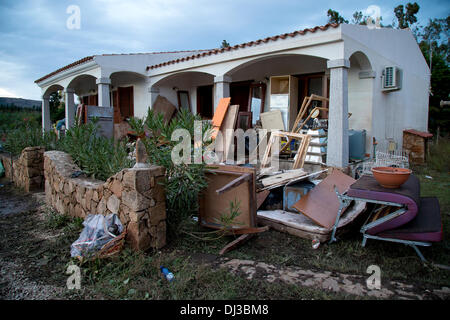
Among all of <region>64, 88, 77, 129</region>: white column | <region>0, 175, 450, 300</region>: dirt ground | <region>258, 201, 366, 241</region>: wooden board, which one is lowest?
<region>0, 175, 450, 300</region>: dirt ground

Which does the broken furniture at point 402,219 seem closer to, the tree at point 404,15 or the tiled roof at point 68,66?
the tiled roof at point 68,66

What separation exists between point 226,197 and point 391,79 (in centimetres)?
671

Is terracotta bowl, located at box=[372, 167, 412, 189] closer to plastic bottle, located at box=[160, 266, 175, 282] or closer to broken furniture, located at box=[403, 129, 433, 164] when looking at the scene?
plastic bottle, located at box=[160, 266, 175, 282]

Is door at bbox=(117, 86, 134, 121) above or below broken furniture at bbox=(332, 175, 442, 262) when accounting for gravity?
above

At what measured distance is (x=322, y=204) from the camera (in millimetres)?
4039

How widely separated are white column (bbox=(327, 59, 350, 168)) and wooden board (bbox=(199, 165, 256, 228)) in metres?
3.55

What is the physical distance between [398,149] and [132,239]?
Result: 9.53 metres

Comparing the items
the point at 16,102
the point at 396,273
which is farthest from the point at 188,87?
the point at 16,102

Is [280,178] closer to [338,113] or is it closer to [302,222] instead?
[302,222]

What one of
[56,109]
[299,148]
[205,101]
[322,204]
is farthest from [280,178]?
[56,109]

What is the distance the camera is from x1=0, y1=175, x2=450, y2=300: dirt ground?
2.44 meters

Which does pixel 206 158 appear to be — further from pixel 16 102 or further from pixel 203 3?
pixel 16 102

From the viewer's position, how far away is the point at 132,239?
3111 mm

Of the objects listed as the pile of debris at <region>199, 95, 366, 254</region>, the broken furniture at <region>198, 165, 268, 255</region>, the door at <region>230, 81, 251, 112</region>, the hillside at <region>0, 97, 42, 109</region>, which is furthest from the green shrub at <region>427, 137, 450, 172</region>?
the hillside at <region>0, 97, 42, 109</region>
